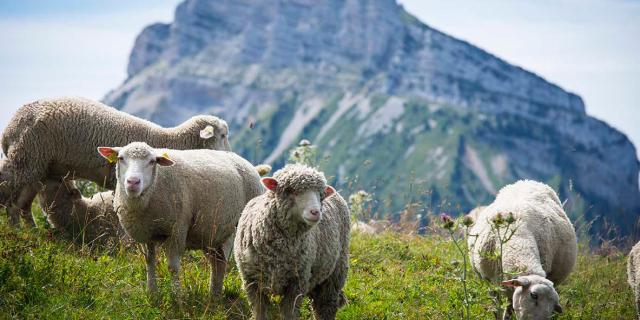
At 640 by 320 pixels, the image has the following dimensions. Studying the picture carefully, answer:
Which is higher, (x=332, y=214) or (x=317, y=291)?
(x=332, y=214)

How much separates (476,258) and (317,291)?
234cm

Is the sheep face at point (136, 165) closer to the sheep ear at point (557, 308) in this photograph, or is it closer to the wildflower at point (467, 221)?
the wildflower at point (467, 221)

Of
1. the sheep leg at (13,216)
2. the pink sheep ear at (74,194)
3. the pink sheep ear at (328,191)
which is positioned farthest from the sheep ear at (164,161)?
the sheep leg at (13,216)

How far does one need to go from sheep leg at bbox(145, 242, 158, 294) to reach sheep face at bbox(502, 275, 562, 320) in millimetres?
3743

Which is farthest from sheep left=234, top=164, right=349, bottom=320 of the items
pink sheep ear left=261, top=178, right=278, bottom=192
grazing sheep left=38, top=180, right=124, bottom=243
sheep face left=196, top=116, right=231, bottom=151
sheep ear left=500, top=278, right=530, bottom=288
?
sheep face left=196, top=116, right=231, bottom=151

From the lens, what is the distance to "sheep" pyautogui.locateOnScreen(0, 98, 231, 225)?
376 inches

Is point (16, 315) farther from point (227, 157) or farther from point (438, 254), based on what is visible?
point (438, 254)

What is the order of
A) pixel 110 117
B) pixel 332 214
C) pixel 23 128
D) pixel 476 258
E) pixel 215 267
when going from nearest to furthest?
pixel 332 214 < pixel 215 267 < pixel 476 258 < pixel 23 128 < pixel 110 117

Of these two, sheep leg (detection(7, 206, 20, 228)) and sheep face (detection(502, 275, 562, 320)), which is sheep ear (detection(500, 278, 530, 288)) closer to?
sheep face (detection(502, 275, 562, 320))

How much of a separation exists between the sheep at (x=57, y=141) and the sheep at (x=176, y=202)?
1714 millimetres

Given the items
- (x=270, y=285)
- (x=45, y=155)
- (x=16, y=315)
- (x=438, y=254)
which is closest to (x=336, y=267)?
(x=270, y=285)

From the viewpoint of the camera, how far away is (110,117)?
34.0ft

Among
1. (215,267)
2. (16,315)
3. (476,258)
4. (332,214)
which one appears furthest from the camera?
(476,258)

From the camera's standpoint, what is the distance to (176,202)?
25.4 feet
